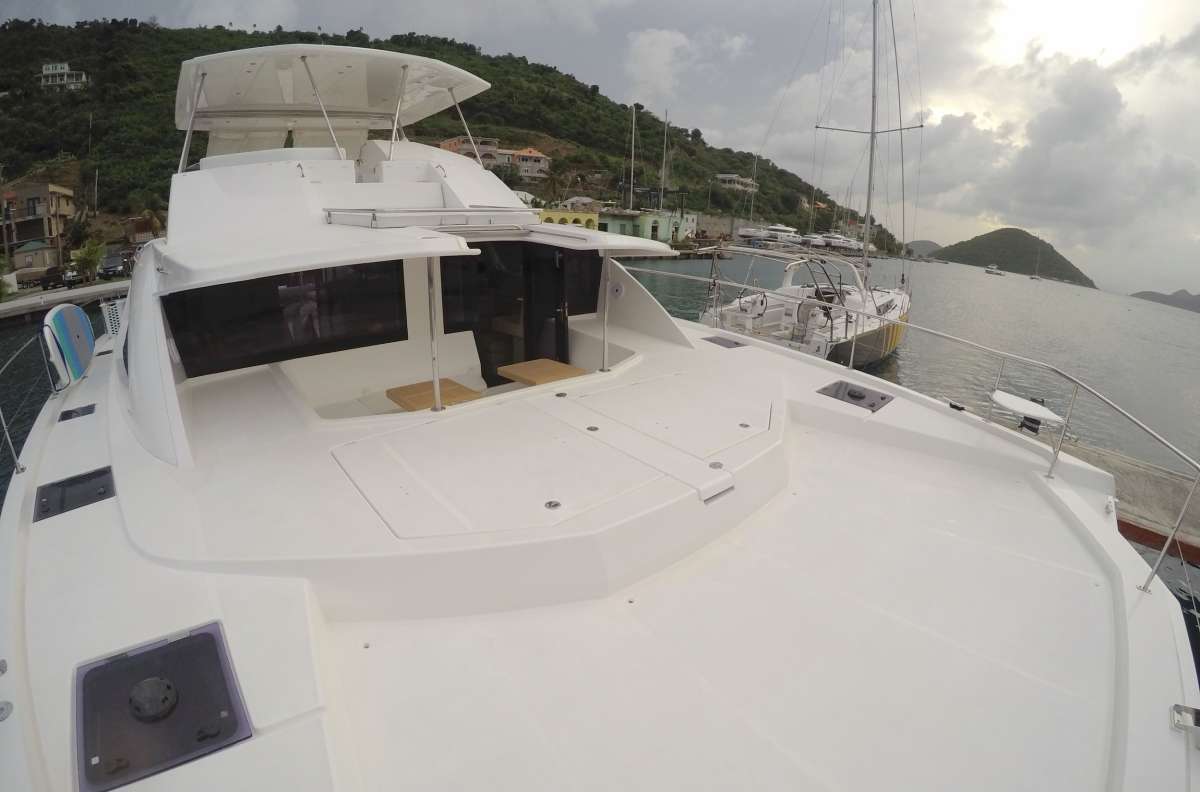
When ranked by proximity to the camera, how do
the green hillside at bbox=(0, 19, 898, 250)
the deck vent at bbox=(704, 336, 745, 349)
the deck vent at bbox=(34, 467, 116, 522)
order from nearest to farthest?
the deck vent at bbox=(34, 467, 116, 522) < the deck vent at bbox=(704, 336, 745, 349) < the green hillside at bbox=(0, 19, 898, 250)

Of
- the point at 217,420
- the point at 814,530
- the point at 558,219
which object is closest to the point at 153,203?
the point at 558,219

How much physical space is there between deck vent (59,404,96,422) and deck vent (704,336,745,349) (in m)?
4.57

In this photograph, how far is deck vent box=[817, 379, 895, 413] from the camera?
3.85m

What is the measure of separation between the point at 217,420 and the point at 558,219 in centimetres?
3876

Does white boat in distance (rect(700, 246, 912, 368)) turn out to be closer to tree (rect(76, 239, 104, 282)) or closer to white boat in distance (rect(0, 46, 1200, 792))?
white boat in distance (rect(0, 46, 1200, 792))

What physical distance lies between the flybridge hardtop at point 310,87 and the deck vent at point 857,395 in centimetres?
394

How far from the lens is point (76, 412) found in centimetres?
350

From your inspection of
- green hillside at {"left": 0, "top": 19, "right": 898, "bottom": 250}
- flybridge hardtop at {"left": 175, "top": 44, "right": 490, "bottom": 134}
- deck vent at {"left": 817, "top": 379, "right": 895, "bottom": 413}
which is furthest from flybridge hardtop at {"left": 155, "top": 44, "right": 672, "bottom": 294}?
green hillside at {"left": 0, "top": 19, "right": 898, "bottom": 250}

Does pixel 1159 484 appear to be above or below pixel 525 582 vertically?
below

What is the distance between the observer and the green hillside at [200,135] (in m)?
38.2

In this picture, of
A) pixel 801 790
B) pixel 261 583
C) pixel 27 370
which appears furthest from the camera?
pixel 27 370

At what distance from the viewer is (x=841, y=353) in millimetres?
11445

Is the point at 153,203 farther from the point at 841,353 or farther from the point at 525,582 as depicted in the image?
the point at 525,582

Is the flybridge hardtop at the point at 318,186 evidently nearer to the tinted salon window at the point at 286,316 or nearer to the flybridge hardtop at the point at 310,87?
the flybridge hardtop at the point at 310,87
